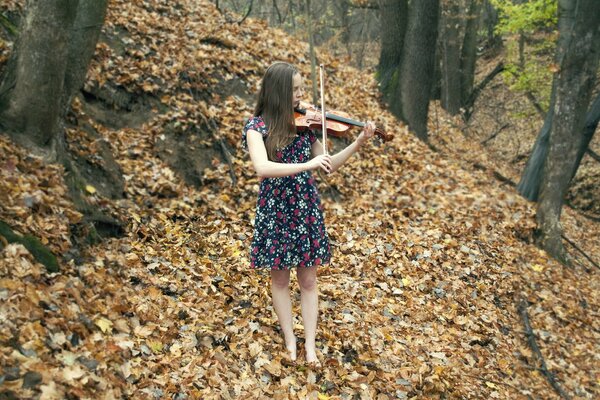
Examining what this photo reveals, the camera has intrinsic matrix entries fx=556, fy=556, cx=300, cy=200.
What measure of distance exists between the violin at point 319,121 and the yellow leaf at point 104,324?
1911mm

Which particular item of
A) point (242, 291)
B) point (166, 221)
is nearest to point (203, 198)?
point (166, 221)

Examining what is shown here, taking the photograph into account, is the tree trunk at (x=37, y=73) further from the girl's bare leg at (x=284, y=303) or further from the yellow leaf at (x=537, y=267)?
the yellow leaf at (x=537, y=267)

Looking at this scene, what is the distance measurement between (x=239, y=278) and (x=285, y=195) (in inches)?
69.3

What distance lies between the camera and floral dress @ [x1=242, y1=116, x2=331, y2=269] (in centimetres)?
400

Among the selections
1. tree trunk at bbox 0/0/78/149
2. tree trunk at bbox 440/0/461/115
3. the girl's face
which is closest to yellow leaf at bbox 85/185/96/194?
tree trunk at bbox 0/0/78/149

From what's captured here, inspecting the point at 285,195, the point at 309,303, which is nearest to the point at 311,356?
the point at 309,303

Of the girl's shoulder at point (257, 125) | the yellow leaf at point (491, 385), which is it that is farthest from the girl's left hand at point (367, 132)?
the yellow leaf at point (491, 385)

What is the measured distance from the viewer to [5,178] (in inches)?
173

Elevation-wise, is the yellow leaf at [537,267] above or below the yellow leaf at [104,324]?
below

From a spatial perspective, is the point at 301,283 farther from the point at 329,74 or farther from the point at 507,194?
the point at 329,74

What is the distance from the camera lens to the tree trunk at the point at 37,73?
4734 mm

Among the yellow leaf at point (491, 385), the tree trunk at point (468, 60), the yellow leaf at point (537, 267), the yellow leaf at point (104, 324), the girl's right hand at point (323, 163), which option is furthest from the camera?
the tree trunk at point (468, 60)

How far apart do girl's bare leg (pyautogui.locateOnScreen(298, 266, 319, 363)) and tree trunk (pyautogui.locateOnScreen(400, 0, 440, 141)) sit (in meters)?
7.80

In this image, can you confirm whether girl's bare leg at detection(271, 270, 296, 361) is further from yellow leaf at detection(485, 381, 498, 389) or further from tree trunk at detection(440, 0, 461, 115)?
tree trunk at detection(440, 0, 461, 115)
